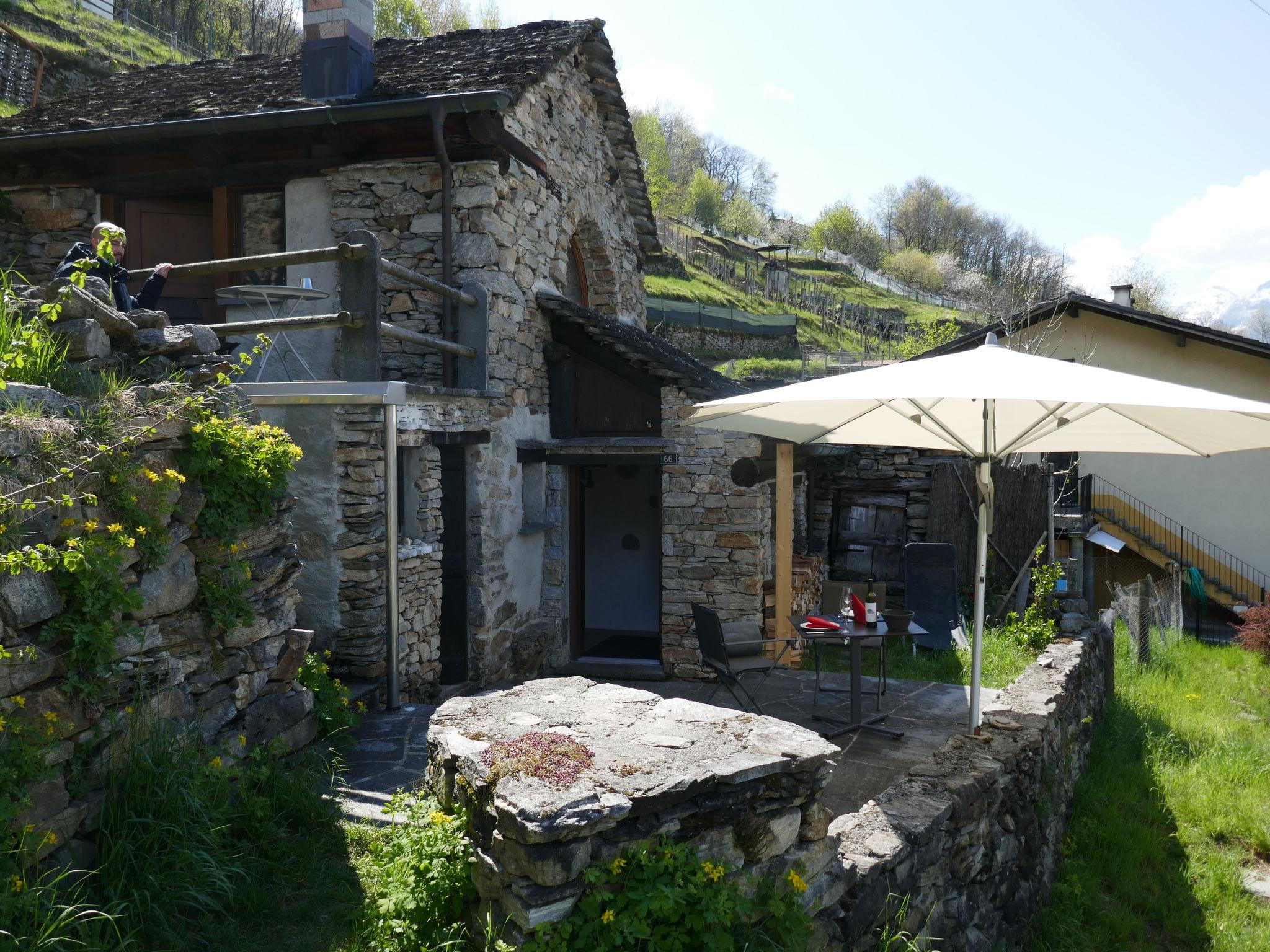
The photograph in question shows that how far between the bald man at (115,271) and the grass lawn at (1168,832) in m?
6.11

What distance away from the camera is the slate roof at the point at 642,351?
8164 mm

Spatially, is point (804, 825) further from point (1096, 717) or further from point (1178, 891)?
point (1096, 717)

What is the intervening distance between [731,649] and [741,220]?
42.5 meters

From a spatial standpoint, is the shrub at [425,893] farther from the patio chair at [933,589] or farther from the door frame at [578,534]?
the patio chair at [933,589]

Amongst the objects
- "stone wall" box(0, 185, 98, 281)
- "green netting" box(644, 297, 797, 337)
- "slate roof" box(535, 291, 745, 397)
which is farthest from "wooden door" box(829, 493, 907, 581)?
"green netting" box(644, 297, 797, 337)

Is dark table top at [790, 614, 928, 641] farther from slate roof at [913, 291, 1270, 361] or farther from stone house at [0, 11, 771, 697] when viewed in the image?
slate roof at [913, 291, 1270, 361]

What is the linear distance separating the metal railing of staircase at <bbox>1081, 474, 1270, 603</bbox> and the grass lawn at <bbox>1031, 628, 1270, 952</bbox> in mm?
5801

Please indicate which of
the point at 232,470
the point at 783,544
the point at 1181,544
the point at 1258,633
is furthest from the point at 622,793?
the point at 1181,544

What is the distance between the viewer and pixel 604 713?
3.37m

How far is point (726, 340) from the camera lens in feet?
79.9

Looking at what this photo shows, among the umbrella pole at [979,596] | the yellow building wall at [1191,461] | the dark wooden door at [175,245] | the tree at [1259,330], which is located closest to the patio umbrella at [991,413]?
the umbrella pole at [979,596]

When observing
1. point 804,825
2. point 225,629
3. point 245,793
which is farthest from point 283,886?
point 804,825

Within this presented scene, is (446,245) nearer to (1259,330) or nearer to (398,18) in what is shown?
→ (398,18)

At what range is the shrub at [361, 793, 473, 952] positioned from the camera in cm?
278
